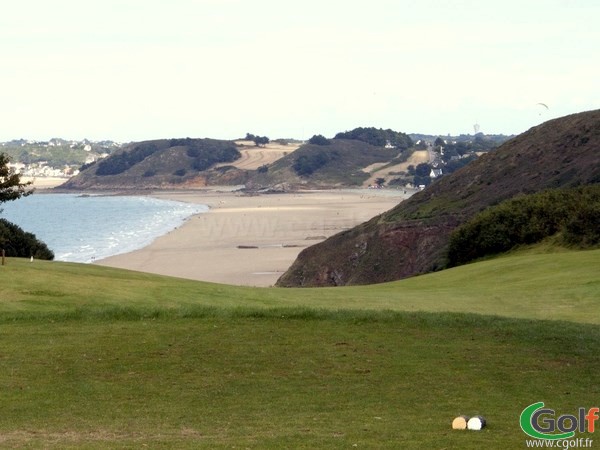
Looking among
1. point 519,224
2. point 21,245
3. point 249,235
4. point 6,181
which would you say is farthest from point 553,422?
point 249,235

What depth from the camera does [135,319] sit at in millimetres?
20766

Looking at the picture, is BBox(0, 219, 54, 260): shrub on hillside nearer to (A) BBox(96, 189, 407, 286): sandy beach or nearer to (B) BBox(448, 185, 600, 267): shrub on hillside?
(A) BBox(96, 189, 407, 286): sandy beach

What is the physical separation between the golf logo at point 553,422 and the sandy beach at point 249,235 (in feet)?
159

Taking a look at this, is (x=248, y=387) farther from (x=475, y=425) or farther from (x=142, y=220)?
(x=142, y=220)

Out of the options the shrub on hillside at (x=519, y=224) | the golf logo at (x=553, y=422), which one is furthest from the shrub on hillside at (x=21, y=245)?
the golf logo at (x=553, y=422)

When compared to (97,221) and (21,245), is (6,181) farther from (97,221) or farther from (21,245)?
(97,221)

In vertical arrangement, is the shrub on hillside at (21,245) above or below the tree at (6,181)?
below

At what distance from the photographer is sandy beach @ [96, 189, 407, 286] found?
71.3 meters

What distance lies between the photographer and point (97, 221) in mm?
133500

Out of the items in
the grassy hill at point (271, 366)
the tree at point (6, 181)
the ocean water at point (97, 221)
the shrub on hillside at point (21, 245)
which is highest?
the tree at point (6, 181)

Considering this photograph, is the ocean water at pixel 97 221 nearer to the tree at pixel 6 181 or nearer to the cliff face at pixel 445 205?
the cliff face at pixel 445 205

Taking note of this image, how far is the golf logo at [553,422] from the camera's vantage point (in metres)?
11.9

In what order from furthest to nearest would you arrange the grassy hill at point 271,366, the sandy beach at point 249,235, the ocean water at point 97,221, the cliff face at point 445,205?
1. the ocean water at point 97,221
2. the sandy beach at point 249,235
3. the cliff face at point 445,205
4. the grassy hill at point 271,366

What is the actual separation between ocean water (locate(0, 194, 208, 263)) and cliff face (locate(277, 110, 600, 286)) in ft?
67.1
